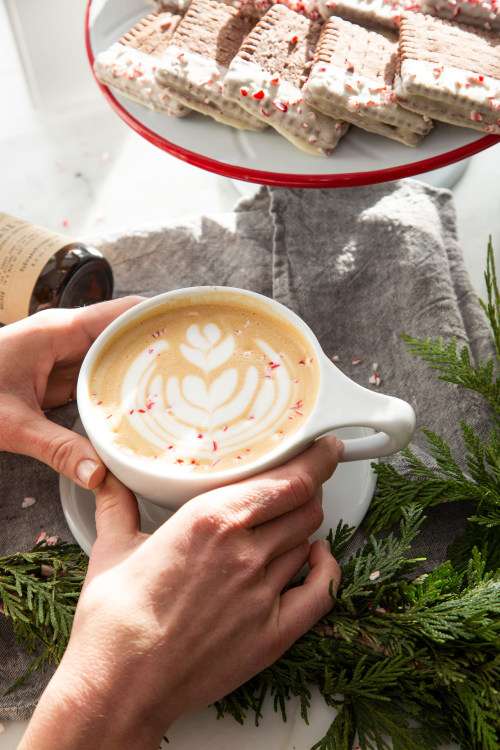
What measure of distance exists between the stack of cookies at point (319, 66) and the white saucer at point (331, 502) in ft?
1.42

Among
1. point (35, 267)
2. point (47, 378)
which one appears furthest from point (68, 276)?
point (47, 378)

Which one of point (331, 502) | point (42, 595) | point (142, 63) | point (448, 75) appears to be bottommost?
point (42, 595)

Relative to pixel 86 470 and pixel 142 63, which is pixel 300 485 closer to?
pixel 86 470

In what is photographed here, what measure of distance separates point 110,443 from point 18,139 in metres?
1.03

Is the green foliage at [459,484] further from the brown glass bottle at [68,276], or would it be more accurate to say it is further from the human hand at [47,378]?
the brown glass bottle at [68,276]

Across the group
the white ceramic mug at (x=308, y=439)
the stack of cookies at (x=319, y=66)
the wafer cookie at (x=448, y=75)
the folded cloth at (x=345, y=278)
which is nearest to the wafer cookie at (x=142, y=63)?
the stack of cookies at (x=319, y=66)

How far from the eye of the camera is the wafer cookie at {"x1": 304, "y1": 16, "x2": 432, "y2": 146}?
0.95 m

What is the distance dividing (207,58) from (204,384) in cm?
52

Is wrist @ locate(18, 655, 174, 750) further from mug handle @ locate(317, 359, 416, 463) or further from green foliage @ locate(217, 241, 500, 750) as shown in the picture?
mug handle @ locate(317, 359, 416, 463)

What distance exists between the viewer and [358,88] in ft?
3.16

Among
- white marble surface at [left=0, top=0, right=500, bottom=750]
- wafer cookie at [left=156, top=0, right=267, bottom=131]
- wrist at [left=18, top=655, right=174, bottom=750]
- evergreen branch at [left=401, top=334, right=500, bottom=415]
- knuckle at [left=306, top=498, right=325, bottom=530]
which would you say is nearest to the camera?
wrist at [left=18, top=655, right=174, bottom=750]

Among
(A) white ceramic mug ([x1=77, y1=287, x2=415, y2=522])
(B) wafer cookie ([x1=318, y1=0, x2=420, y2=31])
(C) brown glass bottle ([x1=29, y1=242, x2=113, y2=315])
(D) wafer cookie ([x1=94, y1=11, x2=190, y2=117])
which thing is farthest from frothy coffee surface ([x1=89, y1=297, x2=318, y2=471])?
(B) wafer cookie ([x1=318, y1=0, x2=420, y2=31])

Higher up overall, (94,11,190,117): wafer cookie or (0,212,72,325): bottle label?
(94,11,190,117): wafer cookie

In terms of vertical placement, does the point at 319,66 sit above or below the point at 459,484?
above
